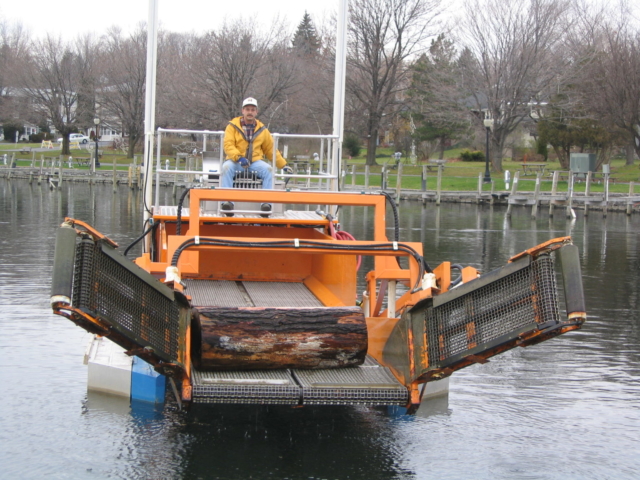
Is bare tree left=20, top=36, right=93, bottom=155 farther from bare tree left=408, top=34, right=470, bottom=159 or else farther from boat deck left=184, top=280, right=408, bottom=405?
boat deck left=184, top=280, right=408, bottom=405

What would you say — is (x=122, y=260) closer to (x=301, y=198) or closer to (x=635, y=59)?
(x=301, y=198)

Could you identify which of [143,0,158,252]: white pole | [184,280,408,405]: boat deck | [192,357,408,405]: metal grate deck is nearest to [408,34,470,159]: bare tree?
[143,0,158,252]: white pole

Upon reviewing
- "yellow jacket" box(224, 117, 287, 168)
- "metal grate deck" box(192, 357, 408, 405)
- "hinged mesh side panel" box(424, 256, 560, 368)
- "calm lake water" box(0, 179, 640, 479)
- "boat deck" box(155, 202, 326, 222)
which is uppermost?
"yellow jacket" box(224, 117, 287, 168)

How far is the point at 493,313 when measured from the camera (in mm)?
6895

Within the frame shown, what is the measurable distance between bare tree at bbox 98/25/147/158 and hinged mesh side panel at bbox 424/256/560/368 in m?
61.5

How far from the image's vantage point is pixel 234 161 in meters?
12.0

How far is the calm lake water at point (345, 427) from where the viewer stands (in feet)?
24.7

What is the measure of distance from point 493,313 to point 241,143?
604 centimetres

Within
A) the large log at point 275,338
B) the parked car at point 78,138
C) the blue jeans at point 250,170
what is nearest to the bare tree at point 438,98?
the parked car at point 78,138

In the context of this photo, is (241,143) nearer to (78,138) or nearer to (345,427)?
(345,427)

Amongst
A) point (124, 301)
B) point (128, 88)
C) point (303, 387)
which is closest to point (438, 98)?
point (128, 88)

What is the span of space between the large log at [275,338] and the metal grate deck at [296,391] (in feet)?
0.69

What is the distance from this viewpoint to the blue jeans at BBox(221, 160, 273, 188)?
12.0m

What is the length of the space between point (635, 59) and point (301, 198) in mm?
46234
